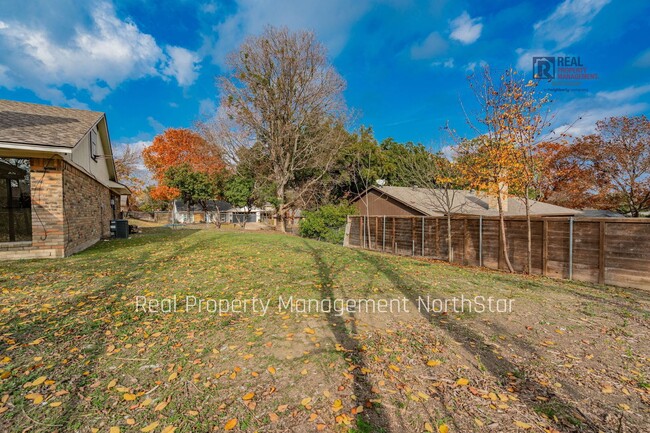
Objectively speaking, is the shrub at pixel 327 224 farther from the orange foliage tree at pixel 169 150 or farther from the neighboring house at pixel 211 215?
the orange foliage tree at pixel 169 150

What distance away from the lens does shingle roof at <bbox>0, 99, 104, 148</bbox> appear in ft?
26.0

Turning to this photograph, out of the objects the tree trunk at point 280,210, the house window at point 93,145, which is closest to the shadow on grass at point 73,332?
the house window at point 93,145

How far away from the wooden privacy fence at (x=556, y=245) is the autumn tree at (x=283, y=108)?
12510 millimetres

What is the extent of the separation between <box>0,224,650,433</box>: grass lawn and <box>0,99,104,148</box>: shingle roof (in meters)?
4.42

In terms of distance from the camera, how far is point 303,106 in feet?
73.0

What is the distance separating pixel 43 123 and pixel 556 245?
1680cm

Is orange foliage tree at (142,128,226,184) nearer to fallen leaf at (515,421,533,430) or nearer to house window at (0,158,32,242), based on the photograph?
house window at (0,158,32,242)

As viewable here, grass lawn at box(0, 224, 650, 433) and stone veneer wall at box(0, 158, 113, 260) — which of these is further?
stone veneer wall at box(0, 158, 113, 260)

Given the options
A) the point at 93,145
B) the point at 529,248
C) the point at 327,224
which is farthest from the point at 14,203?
the point at 529,248

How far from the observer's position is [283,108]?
22016 millimetres

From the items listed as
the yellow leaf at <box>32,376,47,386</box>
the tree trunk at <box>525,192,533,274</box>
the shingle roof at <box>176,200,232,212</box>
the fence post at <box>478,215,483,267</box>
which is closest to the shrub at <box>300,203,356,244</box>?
the fence post at <box>478,215,483,267</box>

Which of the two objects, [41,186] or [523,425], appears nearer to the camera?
[523,425]

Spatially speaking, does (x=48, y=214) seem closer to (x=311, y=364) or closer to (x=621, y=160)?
(x=311, y=364)

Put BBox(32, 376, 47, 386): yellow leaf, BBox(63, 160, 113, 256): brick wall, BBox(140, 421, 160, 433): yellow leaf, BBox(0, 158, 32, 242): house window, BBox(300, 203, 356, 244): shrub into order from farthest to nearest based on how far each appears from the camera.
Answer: BBox(300, 203, 356, 244): shrub, BBox(63, 160, 113, 256): brick wall, BBox(0, 158, 32, 242): house window, BBox(32, 376, 47, 386): yellow leaf, BBox(140, 421, 160, 433): yellow leaf
